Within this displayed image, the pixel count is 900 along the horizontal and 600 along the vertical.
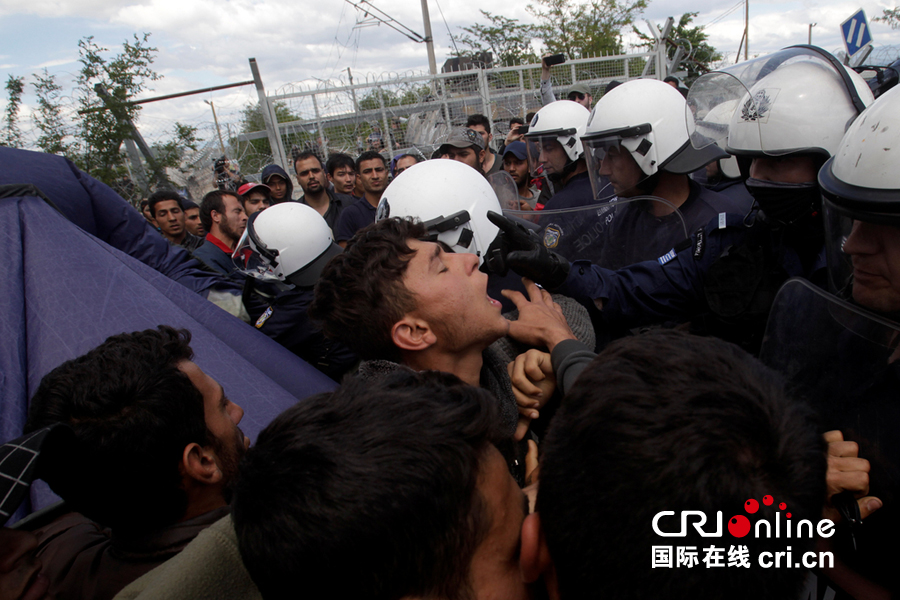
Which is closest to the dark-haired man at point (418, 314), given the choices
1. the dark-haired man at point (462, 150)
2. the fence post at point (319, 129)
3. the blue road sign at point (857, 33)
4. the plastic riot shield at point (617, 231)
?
the plastic riot shield at point (617, 231)

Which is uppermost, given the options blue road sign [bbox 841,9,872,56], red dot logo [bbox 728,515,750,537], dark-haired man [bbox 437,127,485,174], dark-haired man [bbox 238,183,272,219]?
blue road sign [bbox 841,9,872,56]

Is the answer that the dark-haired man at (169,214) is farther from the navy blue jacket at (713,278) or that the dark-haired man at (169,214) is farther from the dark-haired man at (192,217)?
the navy blue jacket at (713,278)

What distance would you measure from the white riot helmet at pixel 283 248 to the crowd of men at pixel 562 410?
247mm

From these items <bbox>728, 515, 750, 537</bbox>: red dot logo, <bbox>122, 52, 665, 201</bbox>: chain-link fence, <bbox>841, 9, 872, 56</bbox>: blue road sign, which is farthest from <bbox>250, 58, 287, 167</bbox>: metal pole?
<bbox>728, 515, 750, 537</bbox>: red dot logo

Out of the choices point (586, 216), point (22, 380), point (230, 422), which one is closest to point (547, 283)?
point (586, 216)

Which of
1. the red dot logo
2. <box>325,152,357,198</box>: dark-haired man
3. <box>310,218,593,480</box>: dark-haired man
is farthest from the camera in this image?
<box>325,152,357,198</box>: dark-haired man

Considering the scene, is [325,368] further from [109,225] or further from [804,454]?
[804,454]

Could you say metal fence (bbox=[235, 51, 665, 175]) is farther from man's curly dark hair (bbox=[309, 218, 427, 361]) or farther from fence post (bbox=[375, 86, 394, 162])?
man's curly dark hair (bbox=[309, 218, 427, 361])

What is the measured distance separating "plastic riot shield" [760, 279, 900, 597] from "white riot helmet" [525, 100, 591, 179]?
115 inches

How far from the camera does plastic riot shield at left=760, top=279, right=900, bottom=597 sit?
0.98 m

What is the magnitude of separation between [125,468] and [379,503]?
2.99 ft

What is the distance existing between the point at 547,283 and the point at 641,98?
1.18m

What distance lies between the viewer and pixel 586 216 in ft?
7.45

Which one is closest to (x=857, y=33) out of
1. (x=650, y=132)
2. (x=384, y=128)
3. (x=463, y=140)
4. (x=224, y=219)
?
(x=463, y=140)
